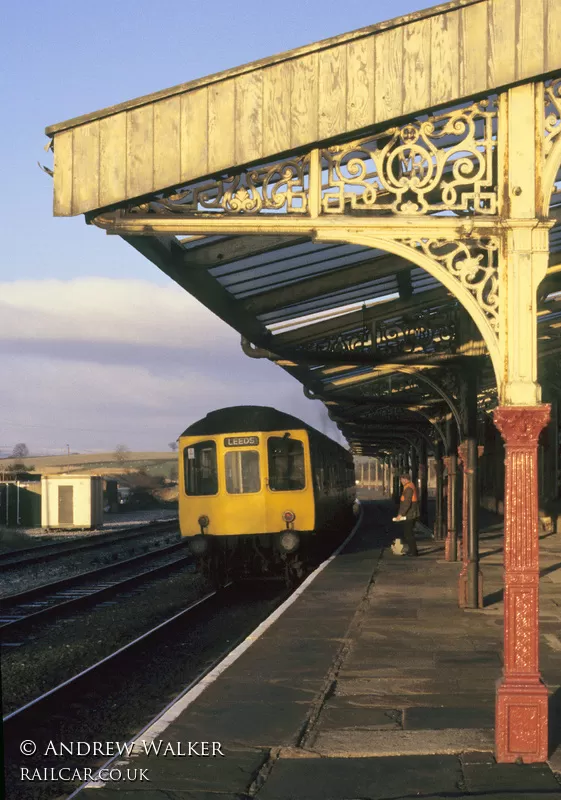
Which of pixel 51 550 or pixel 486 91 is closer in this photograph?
pixel 486 91

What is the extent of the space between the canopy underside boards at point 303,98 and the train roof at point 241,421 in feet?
33.8

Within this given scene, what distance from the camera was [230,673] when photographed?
27.3 feet

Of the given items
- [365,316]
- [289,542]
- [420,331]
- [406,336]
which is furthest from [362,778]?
[289,542]

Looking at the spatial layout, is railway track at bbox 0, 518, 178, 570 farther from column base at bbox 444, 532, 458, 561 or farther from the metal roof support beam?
the metal roof support beam

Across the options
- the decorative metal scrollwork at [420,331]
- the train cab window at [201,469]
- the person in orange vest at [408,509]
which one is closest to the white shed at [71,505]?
the person in orange vest at [408,509]

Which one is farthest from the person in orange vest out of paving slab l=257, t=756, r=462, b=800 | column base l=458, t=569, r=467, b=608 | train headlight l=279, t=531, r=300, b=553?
paving slab l=257, t=756, r=462, b=800

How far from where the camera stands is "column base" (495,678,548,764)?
6.01 meters

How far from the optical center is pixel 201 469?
56.5 ft

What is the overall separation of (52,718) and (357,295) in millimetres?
7176

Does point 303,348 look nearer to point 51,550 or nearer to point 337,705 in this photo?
point 337,705

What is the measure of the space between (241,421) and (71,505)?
1863cm

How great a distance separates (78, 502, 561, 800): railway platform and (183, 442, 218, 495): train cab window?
519 centimetres

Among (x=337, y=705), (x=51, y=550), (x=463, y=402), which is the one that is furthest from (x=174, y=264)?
(x=51, y=550)

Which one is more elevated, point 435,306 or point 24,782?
point 435,306
